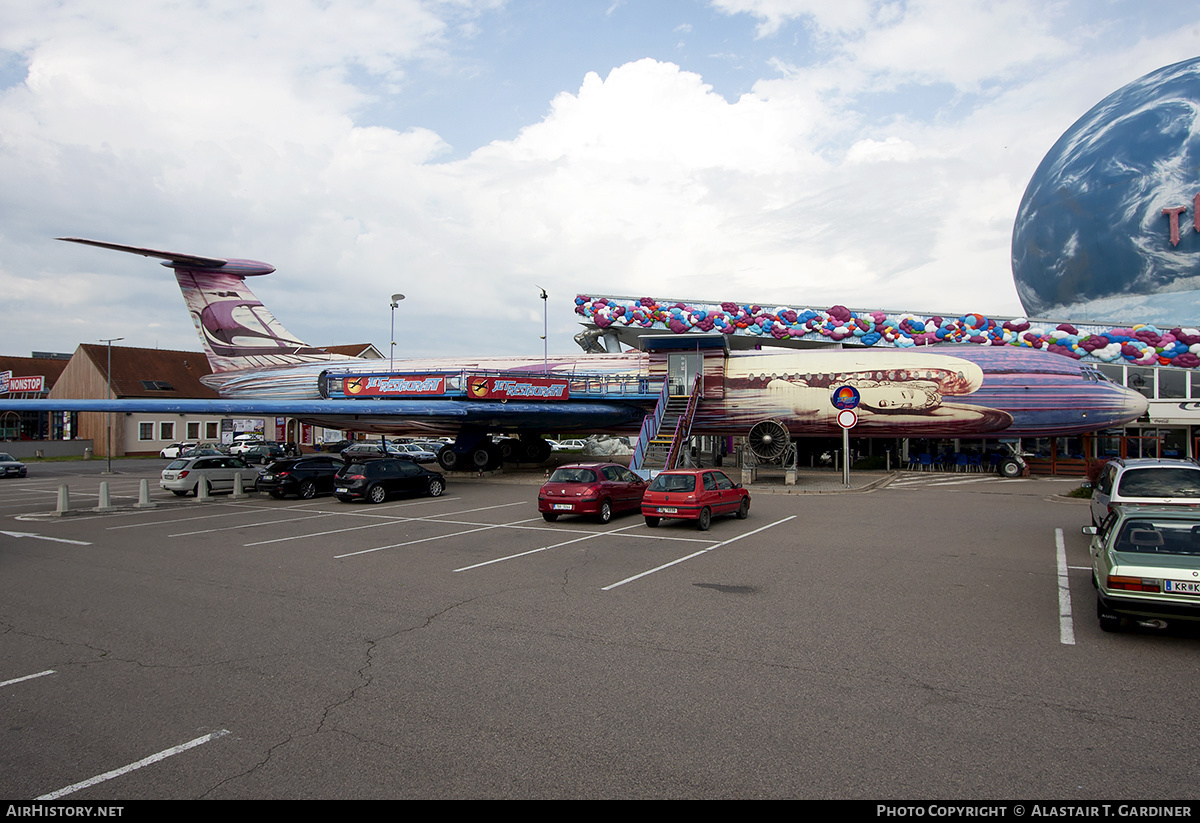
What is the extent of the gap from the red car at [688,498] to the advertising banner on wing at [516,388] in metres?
16.0

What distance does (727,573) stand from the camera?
38.0ft

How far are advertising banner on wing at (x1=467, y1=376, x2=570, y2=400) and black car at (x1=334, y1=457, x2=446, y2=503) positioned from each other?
7028mm

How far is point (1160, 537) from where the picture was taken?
802 centimetres

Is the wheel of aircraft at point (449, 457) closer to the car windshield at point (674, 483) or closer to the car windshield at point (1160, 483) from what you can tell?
the car windshield at point (674, 483)

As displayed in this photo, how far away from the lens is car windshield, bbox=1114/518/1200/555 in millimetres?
7816

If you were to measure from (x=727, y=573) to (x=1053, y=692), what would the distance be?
221 inches

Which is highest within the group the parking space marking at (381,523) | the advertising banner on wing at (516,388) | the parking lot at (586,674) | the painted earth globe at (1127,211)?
the painted earth globe at (1127,211)

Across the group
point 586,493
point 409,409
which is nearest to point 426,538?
point 586,493

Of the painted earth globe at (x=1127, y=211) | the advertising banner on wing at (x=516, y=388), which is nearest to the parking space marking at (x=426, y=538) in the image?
the advertising banner on wing at (x=516, y=388)

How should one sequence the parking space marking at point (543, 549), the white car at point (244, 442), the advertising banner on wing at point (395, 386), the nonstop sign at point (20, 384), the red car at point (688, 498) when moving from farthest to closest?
the nonstop sign at point (20, 384) → the white car at point (244, 442) → the advertising banner on wing at point (395, 386) → the red car at point (688, 498) → the parking space marking at point (543, 549)

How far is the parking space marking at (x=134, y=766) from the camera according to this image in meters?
4.54

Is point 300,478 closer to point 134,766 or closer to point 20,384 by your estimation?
point 134,766

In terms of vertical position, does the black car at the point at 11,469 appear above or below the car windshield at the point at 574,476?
below
